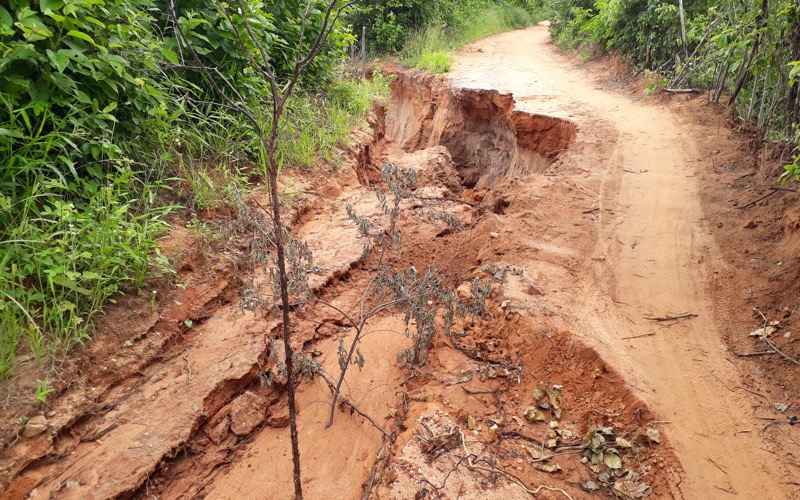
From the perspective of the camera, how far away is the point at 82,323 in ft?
8.93

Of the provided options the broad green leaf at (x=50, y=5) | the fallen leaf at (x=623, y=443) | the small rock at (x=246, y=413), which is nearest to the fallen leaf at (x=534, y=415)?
the fallen leaf at (x=623, y=443)

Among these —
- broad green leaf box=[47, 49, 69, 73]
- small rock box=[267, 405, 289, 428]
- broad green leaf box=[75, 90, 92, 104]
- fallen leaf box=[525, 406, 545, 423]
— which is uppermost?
broad green leaf box=[47, 49, 69, 73]

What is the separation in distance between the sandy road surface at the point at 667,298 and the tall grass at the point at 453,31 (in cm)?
570

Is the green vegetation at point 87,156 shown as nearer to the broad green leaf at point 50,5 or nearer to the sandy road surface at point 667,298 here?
the broad green leaf at point 50,5

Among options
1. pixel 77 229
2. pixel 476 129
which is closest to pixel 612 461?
pixel 77 229

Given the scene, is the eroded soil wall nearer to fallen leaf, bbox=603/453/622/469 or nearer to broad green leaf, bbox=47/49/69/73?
fallen leaf, bbox=603/453/622/469

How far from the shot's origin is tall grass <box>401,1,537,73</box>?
11.6 metres

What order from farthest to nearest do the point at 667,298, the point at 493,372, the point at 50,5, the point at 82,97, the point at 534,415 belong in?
the point at 667,298 → the point at 82,97 → the point at 493,372 → the point at 50,5 → the point at 534,415

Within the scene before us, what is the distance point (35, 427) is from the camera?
2.31 meters

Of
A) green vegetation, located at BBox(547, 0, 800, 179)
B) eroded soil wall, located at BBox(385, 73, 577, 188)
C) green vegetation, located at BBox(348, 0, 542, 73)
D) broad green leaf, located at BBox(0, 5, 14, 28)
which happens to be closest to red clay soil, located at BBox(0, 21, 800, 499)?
green vegetation, located at BBox(547, 0, 800, 179)

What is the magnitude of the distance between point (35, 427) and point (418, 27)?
13704 millimetres

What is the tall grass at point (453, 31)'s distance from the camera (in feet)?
38.2

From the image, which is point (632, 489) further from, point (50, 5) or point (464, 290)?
point (50, 5)

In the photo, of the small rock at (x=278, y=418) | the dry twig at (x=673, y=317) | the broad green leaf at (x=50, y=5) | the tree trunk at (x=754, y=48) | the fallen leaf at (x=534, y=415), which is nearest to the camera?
the fallen leaf at (x=534, y=415)
